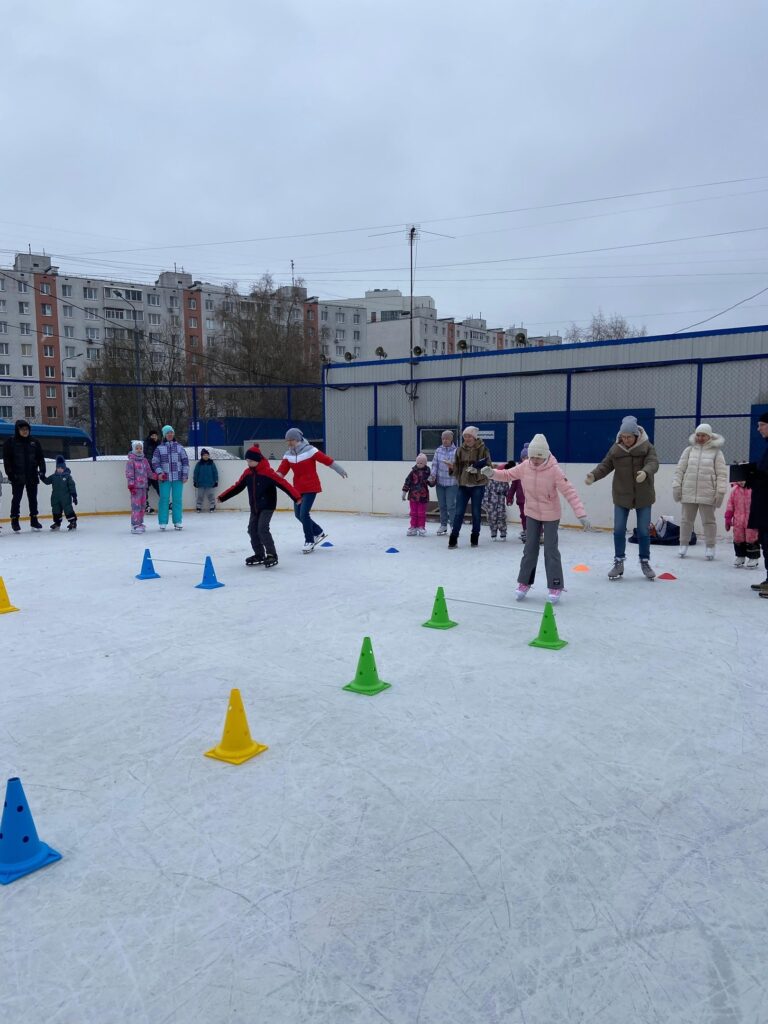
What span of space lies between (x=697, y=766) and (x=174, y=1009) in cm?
242

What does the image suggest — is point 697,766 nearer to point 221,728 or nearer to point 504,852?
point 504,852

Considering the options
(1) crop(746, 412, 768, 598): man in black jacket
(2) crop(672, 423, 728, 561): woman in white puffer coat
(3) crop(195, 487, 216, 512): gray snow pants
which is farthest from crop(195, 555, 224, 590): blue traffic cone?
(3) crop(195, 487, 216, 512): gray snow pants

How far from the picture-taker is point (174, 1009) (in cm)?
187

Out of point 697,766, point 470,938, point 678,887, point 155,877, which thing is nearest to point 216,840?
point 155,877

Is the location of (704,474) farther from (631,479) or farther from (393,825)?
(393,825)

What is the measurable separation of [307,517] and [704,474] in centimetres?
505

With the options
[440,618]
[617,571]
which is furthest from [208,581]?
[617,571]

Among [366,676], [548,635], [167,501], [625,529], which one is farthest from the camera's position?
[167,501]

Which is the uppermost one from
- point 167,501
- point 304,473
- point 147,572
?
point 304,473

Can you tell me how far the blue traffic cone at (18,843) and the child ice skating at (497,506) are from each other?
28.6 feet

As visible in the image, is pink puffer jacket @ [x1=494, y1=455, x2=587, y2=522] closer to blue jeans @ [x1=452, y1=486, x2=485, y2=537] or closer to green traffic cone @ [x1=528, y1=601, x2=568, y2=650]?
green traffic cone @ [x1=528, y1=601, x2=568, y2=650]

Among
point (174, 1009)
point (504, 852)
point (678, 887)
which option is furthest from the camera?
point (504, 852)

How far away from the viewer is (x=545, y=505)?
6.54m

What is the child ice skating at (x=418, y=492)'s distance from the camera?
11.1m
